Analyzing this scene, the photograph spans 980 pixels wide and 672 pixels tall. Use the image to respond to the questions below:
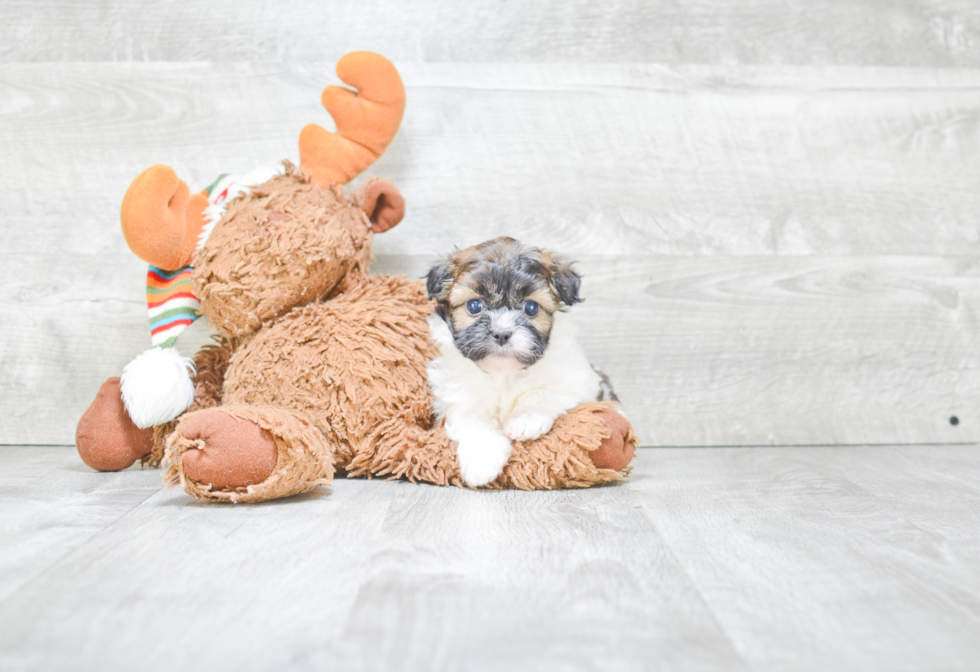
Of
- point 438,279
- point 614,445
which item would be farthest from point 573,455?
point 438,279

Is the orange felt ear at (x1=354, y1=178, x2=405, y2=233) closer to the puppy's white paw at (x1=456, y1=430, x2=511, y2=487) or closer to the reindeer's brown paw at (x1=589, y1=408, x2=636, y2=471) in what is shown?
the puppy's white paw at (x1=456, y1=430, x2=511, y2=487)

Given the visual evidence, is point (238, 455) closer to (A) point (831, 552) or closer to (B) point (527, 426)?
(B) point (527, 426)

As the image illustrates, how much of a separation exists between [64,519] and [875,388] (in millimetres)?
2084

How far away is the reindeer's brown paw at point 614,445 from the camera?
1532mm

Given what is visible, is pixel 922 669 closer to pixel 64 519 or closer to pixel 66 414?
pixel 64 519

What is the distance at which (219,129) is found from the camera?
6.65 ft

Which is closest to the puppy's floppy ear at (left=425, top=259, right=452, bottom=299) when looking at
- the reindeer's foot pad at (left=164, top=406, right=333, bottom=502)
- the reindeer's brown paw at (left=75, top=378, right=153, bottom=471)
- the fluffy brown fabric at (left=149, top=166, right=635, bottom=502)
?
the fluffy brown fabric at (left=149, top=166, right=635, bottom=502)

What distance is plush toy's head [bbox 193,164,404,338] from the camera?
5.25 feet

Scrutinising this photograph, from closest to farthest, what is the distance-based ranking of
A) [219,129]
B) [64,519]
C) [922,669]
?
[922,669], [64,519], [219,129]

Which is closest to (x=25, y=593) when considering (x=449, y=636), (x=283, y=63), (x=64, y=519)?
(x=64, y=519)

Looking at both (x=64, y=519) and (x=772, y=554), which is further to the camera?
(x=64, y=519)

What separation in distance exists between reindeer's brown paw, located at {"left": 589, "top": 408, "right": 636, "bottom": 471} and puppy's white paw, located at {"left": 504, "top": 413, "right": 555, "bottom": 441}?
0.38 ft

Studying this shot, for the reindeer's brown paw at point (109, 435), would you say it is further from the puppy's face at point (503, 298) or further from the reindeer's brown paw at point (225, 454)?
the puppy's face at point (503, 298)

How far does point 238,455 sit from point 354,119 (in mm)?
862
